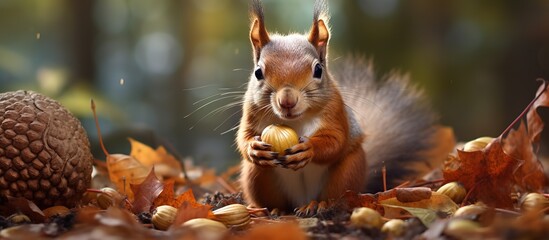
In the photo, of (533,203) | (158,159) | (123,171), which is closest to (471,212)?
(533,203)

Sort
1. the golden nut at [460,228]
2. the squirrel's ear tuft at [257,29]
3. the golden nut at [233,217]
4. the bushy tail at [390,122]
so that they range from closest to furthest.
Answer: the golden nut at [460,228] < the golden nut at [233,217] < the squirrel's ear tuft at [257,29] < the bushy tail at [390,122]

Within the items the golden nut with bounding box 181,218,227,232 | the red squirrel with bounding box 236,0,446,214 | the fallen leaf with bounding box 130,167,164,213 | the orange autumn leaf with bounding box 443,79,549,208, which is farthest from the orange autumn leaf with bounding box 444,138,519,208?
the fallen leaf with bounding box 130,167,164,213

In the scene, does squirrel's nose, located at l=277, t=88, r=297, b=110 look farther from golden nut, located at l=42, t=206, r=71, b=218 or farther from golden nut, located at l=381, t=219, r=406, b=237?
golden nut, located at l=42, t=206, r=71, b=218

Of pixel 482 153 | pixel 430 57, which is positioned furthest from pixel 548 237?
pixel 430 57

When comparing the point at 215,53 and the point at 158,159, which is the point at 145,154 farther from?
the point at 215,53

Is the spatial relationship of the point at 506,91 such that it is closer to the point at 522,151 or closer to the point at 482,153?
the point at 522,151

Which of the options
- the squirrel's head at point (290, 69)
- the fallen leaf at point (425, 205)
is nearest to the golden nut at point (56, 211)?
the squirrel's head at point (290, 69)

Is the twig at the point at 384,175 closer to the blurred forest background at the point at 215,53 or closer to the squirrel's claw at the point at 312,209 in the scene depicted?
the squirrel's claw at the point at 312,209
